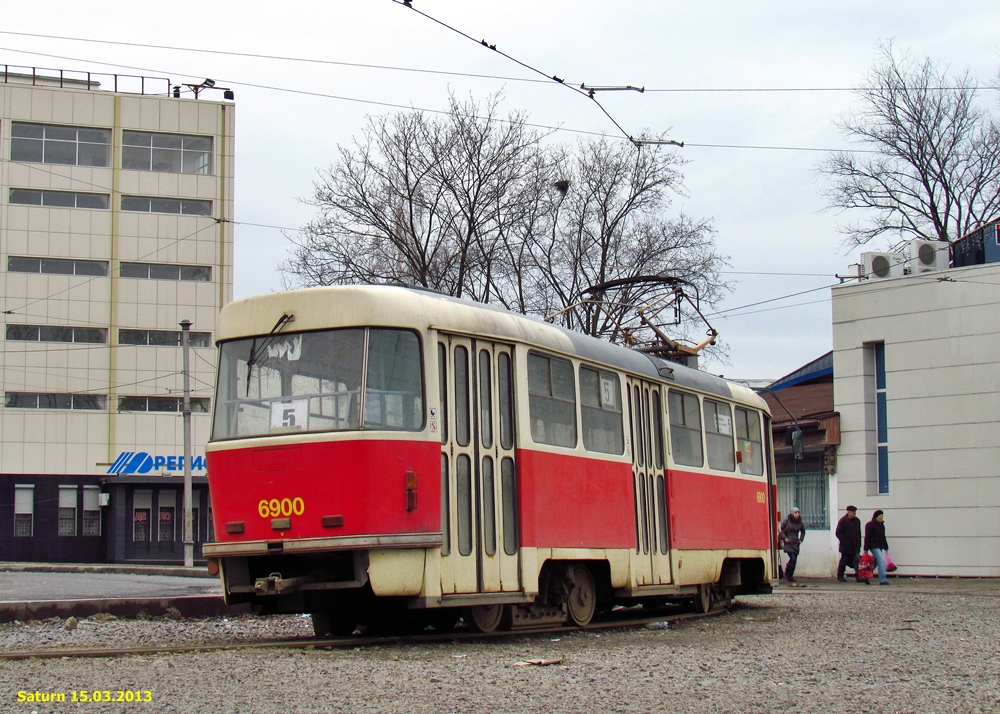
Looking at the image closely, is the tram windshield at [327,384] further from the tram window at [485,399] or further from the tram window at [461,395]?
the tram window at [485,399]

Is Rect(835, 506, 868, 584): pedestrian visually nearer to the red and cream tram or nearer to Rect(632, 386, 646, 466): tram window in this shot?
Rect(632, 386, 646, 466): tram window

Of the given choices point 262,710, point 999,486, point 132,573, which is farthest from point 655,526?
point 132,573

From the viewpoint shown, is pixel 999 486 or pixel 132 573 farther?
pixel 132 573

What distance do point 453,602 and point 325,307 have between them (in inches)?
99.7

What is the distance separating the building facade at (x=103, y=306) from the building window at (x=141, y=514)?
52 millimetres

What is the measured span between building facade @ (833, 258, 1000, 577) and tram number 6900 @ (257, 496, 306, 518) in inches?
718

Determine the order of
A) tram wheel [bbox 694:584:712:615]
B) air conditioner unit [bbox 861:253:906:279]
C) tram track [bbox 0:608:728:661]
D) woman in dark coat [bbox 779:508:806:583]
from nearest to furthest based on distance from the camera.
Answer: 1. tram track [bbox 0:608:728:661]
2. tram wheel [bbox 694:584:712:615]
3. woman in dark coat [bbox 779:508:806:583]
4. air conditioner unit [bbox 861:253:906:279]

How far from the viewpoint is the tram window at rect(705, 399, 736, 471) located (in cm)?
1509

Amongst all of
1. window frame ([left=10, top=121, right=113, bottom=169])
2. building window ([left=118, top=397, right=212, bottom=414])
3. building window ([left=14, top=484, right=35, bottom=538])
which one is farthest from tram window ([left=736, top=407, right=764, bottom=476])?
window frame ([left=10, top=121, right=113, bottom=169])

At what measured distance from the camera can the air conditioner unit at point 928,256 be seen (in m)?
26.3

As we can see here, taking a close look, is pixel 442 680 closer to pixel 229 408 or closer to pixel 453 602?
pixel 453 602

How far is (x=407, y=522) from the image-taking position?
9430mm

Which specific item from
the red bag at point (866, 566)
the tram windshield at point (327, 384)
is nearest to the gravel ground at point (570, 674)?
the tram windshield at point (327, 384)

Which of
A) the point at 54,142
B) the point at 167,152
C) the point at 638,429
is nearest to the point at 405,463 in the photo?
the point at 638,429
